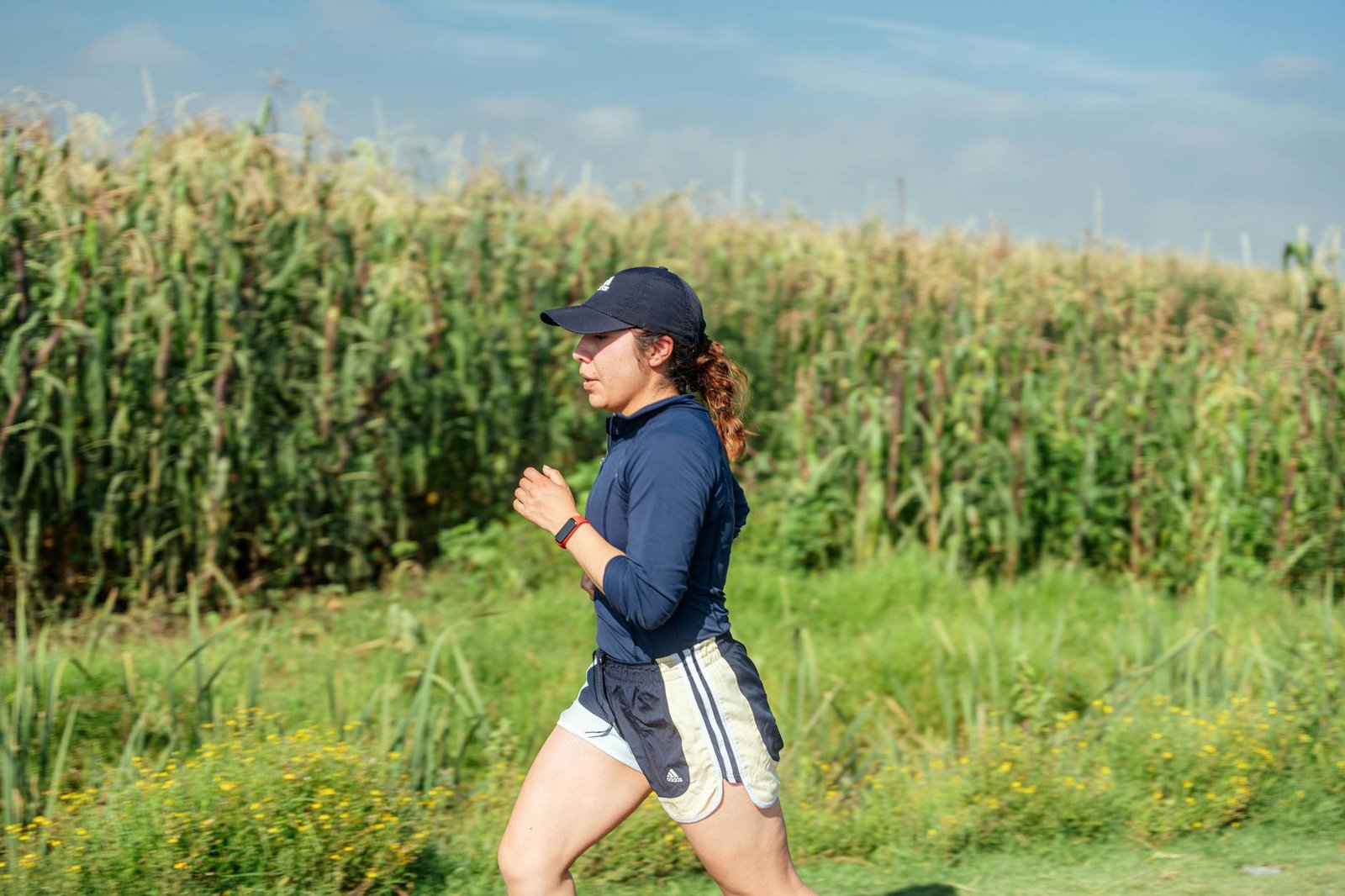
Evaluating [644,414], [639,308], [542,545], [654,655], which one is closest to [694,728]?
[654,655]

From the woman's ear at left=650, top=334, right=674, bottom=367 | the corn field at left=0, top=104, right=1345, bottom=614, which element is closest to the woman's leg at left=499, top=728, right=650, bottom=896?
the woman's ear at left=650, top=334, right=674, bottom=367

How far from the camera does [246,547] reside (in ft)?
26.0

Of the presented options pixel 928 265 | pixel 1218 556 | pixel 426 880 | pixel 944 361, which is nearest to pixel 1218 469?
pixel 1218 556

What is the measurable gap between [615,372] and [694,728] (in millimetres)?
901

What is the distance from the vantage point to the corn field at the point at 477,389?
7059 millimetres

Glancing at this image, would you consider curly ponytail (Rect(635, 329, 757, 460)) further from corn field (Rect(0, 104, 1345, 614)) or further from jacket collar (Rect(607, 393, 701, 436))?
corn field (Rect(0, 104, 1345, 614))

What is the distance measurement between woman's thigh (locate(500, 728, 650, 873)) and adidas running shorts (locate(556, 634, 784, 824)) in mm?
48

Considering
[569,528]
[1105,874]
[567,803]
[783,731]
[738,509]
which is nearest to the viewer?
[569,528]

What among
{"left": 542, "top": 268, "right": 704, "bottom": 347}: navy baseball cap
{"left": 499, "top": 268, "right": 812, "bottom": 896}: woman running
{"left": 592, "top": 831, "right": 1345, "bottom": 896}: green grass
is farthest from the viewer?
{"left": 592, "top": 831, "right": 1345, "bottom": 896}: green grass

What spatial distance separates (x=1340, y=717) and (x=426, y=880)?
13.2 ft

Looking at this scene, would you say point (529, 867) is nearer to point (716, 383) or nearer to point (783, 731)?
point (716, 383)

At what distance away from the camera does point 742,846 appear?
3.19 meters

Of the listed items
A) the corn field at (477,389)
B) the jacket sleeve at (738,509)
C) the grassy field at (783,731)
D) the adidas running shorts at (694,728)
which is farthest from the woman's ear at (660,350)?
the corn field at (477,389)

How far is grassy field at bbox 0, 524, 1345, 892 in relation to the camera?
14.3ft
